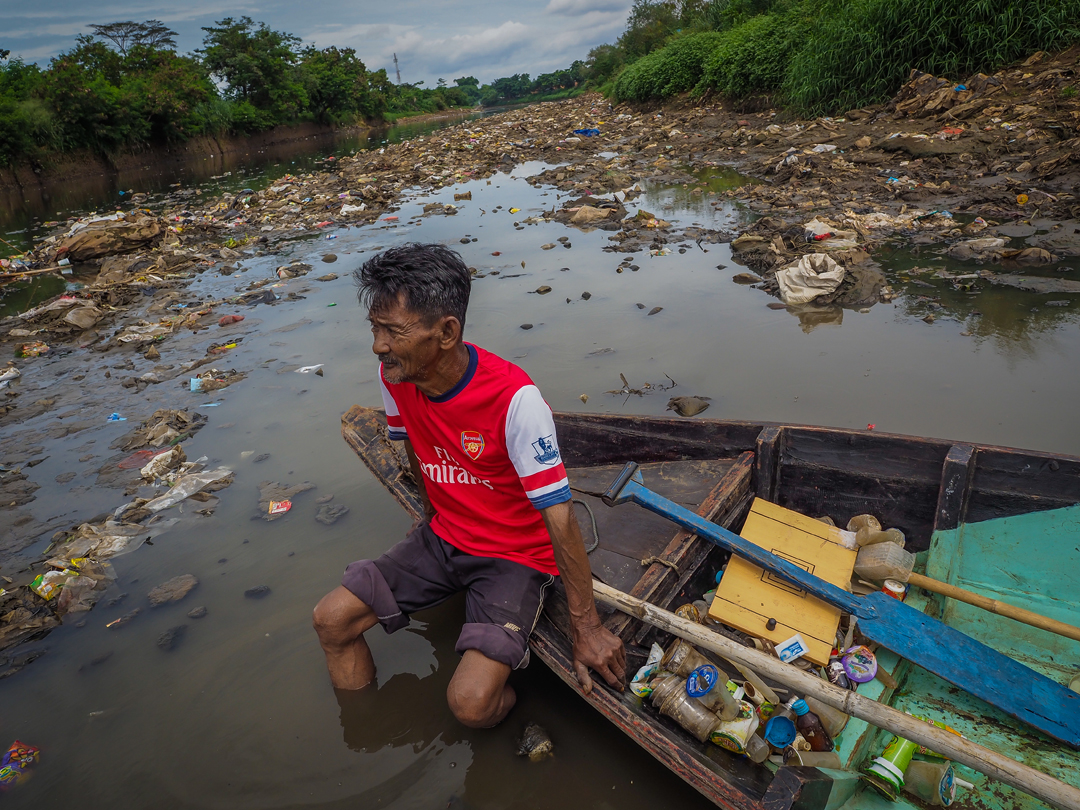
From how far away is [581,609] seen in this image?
1933 mm

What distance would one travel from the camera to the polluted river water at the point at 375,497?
2.27m

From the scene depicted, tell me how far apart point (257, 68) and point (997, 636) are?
49465mm

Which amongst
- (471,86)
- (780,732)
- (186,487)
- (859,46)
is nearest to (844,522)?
(780,732)

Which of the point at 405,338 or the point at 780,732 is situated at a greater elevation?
the point at 405,338

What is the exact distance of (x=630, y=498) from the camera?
8.14ft

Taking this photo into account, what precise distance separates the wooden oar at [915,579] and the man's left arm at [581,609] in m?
1.15

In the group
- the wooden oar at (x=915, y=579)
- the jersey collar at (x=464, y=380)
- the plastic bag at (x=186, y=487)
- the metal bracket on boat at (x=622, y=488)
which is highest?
the jersey collar at (x=464, y=380)

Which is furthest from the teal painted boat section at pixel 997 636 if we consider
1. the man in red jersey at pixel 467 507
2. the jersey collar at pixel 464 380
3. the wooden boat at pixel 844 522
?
the jersey collar at pixel 464 380

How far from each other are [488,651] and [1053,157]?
9.23 m

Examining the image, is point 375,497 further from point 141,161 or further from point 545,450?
point 141,161

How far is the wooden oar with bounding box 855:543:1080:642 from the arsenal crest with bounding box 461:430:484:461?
65.2 inches

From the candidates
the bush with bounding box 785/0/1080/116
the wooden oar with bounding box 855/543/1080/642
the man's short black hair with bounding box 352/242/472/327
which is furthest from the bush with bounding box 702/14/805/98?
the man's short black hair with bounding box 352/242/472/327

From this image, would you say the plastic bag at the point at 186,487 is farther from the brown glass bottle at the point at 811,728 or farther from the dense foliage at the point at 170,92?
the dense foliage at the point at 170,92

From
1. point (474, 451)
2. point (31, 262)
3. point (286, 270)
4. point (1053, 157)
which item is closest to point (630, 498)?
point (474, 451)
